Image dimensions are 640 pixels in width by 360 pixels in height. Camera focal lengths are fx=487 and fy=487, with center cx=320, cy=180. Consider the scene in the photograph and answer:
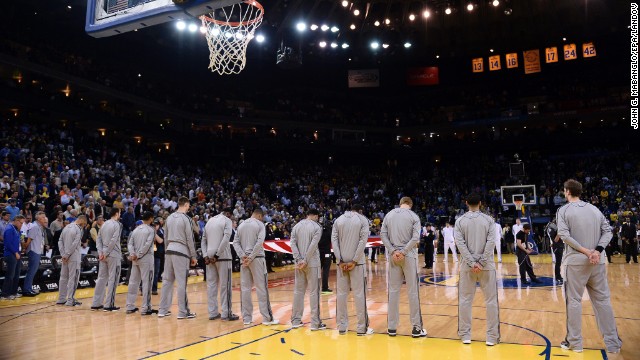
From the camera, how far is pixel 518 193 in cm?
2822

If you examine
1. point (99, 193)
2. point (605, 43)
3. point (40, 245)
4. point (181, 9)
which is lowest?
point (40, 245)

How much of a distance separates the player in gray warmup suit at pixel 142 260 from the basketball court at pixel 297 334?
40 centimetres

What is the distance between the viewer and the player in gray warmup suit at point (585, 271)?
6.06 metres

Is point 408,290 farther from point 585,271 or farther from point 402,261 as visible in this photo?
point 585,271

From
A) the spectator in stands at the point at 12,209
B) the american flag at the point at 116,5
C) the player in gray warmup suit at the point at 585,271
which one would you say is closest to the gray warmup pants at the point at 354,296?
the player in gray warmup suit at the point at 585,271

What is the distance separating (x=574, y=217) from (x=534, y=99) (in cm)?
3554

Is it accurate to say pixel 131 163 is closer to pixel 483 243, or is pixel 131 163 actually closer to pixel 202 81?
pixel 202 81

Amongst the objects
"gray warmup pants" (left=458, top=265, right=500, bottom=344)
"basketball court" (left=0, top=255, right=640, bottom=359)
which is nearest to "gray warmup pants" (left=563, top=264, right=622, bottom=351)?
"basketball court" (left=0, top=255, right=640, bottom=359)

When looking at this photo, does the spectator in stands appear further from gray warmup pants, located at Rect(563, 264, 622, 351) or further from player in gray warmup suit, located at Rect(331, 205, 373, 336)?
gray warmup pants, located at Rect(563, 264, 622, 351)

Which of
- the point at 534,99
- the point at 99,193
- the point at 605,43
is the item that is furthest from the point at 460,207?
the point at 99,193

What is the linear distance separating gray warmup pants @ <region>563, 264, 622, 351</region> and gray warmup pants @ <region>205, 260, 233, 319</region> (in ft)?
17.7

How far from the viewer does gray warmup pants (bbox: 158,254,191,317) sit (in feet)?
29.1

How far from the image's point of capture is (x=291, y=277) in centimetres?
1559

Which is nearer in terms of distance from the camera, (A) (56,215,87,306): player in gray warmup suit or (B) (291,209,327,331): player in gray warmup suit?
(B) (291,209,327,331): player in gray warmup suit
